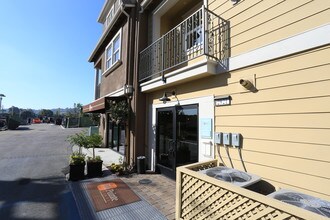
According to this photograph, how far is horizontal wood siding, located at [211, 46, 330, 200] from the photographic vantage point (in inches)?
129

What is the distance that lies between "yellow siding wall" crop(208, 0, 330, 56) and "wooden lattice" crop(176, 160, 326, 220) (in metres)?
2.83

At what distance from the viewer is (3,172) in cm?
790

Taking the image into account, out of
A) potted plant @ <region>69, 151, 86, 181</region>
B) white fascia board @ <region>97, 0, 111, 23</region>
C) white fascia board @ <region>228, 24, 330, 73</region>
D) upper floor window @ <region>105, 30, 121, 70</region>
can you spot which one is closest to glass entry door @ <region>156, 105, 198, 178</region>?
white fascia board @ <region>228, 24, 330, 73</region>

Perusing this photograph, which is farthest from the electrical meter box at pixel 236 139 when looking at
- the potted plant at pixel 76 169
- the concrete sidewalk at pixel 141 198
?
the potted plant at pixel 76 169

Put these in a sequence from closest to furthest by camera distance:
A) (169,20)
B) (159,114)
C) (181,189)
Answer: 1. (181,189)
2. (159,114)
3. (169,20)

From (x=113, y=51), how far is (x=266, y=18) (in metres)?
9.07

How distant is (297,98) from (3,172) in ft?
31.6

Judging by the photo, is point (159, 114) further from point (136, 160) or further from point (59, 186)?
point (59, 186)

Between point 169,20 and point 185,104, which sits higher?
point 169,20

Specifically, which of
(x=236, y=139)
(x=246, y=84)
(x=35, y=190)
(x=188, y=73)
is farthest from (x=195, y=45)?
(x=35, y=190)

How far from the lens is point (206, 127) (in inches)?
216

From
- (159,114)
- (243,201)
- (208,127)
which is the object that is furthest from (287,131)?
(159,114)

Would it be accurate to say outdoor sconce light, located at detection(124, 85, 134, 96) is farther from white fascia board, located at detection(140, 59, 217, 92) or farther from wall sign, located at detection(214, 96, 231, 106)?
wall sign, located at detection(214, 96, 231, 106)

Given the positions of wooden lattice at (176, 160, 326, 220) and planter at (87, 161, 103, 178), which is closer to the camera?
wooden lattice at (176, 160, 326, 220)
